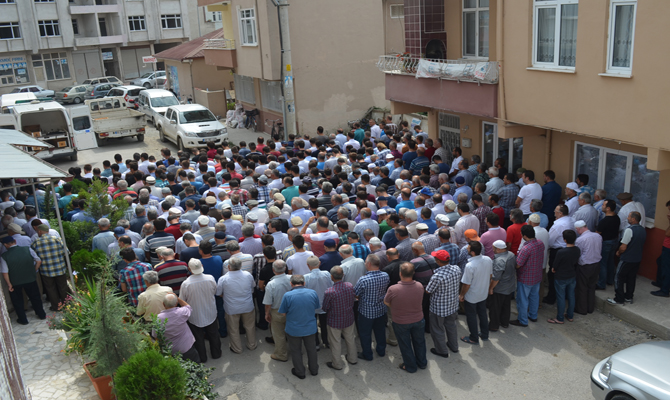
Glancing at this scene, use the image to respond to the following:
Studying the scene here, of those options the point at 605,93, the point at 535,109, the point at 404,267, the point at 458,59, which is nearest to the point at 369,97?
the point at 458,59

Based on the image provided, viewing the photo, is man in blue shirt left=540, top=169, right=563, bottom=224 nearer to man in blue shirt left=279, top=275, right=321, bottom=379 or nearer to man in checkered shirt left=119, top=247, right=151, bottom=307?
man in blue shirt left=279, top=275, right=321, bottom=379

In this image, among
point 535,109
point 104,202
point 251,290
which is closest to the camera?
point 251,290

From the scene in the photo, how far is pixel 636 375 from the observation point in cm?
612

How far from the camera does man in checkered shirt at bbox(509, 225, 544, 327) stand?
334 inches

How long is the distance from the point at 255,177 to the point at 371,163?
3.11 metres

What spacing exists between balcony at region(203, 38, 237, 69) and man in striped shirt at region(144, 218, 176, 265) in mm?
17965

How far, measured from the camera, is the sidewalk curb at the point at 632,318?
8.13m

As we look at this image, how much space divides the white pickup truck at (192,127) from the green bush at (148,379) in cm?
1544

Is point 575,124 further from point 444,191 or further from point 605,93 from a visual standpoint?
point 444,191

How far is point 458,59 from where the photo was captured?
13.7 m

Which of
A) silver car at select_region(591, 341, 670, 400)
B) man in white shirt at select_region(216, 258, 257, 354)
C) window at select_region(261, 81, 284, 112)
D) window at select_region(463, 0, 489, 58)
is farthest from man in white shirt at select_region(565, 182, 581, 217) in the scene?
window at select_region(261, 81, 284, 112)

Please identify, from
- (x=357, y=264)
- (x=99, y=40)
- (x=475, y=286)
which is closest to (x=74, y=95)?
(x=99, y=40)

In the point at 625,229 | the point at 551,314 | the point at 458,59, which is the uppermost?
the point at 458,59

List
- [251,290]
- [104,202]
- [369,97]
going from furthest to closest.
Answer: [369,97] < [104,202] < [251,290]
